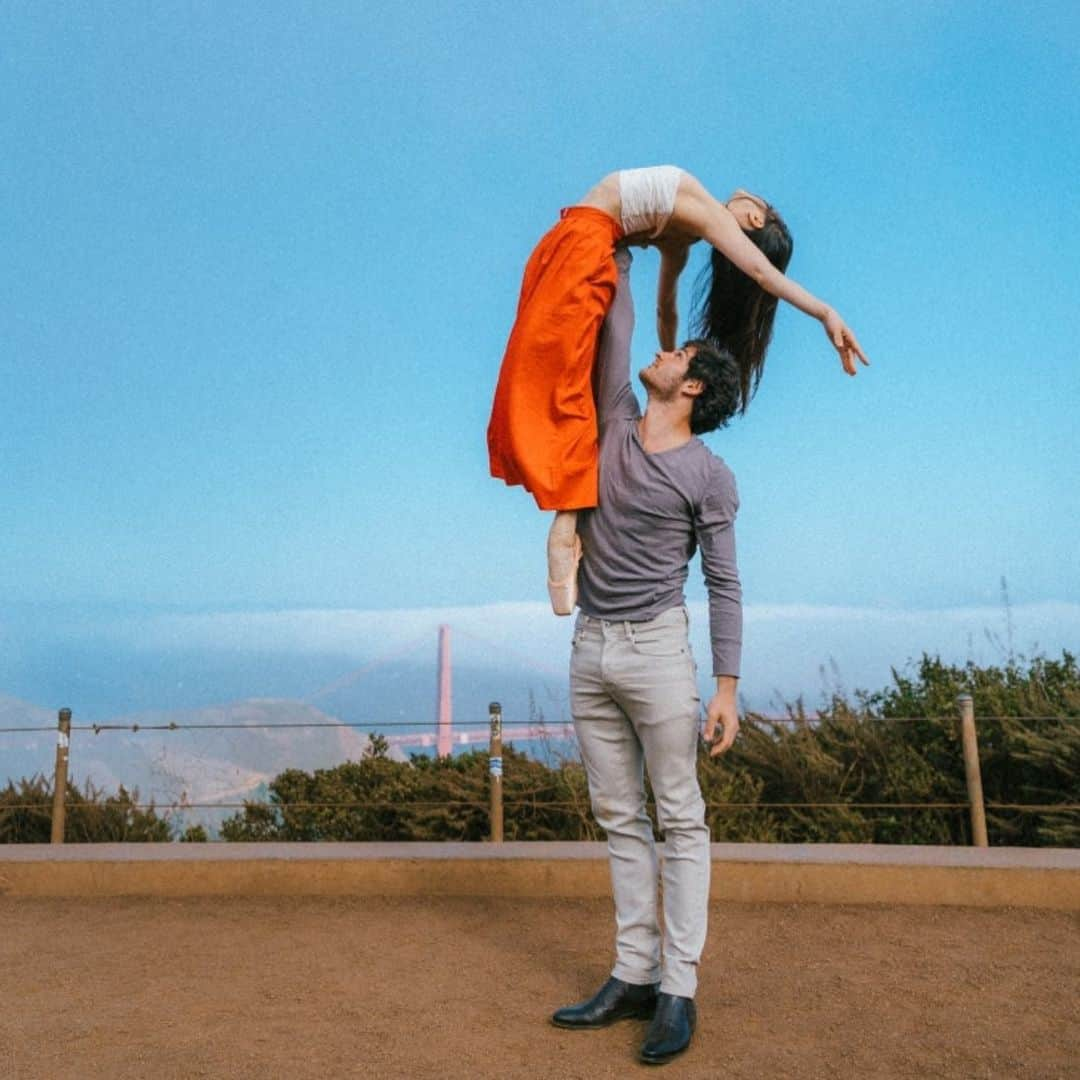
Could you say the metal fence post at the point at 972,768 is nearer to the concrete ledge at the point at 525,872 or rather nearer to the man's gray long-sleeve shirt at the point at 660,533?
the concrete ledge at the point at 525,872

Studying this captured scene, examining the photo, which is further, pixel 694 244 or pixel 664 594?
pixel 694 244

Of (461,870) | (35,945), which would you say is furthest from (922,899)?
(35,945)

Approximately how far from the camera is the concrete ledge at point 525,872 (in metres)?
4.55

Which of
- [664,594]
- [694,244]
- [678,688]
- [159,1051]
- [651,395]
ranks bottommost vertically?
[159,1051]

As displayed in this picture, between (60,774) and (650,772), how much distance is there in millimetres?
4991

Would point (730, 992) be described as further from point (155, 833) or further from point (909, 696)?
point (155, 833)

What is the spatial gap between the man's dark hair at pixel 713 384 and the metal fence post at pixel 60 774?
16.9 feet

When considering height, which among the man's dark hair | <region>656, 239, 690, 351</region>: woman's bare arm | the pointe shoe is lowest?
the pointe shoe

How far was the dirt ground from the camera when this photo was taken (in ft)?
9.21

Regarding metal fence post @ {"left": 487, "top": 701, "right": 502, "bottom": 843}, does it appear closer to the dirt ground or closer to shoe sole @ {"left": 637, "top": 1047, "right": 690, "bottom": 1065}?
the dirt ground

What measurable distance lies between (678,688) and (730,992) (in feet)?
3.58

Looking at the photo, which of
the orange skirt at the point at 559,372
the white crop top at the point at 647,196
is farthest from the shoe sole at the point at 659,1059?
the white crop top at the point at 647,196

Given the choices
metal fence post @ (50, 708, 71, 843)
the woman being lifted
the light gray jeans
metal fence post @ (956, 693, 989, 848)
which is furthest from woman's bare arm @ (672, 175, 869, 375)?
metal fence post @ (50, 708, 71, 843)

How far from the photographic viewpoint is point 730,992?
3.37 metres
